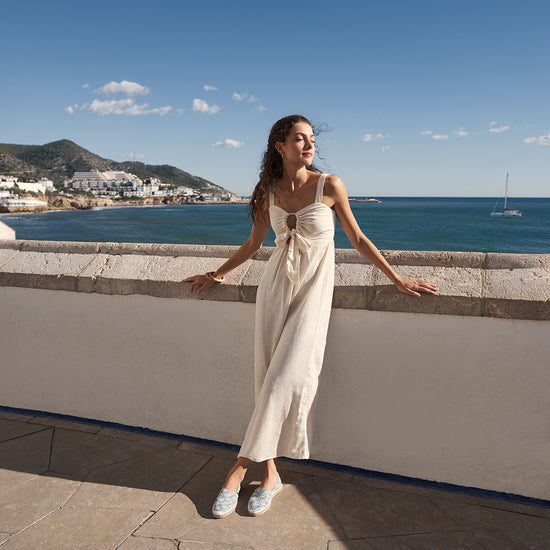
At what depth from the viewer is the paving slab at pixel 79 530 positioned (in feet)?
6.63

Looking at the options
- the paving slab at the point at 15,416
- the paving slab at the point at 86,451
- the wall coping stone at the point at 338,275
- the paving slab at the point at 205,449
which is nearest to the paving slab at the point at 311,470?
the paving slab at the point at 205,449

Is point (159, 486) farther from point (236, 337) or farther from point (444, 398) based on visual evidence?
point (444, 398)

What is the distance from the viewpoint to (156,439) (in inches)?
119

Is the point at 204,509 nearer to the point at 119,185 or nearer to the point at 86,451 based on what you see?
the point at 86,451

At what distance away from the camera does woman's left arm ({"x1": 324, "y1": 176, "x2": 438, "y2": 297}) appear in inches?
91.2

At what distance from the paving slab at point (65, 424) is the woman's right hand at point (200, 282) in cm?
A: 124

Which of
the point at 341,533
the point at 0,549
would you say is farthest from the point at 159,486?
the point at 341,533

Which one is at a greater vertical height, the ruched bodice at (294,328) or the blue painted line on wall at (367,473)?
the ruched bodice at (294,328)


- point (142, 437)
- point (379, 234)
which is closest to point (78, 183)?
point (379, 234)

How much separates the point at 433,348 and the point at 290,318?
2.45ft

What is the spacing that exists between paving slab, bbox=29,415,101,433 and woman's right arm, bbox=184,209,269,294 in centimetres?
129

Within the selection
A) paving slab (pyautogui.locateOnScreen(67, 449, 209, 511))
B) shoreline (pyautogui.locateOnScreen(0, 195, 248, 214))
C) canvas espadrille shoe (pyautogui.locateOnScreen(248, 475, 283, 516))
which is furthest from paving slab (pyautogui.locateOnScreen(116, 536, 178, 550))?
shoreline (pyautogui.locateOnScreen(0, 195, 248, 214))

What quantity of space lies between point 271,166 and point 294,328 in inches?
34.3

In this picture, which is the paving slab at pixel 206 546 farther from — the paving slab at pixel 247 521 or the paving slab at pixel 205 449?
the paving slab at pixel 205 449
